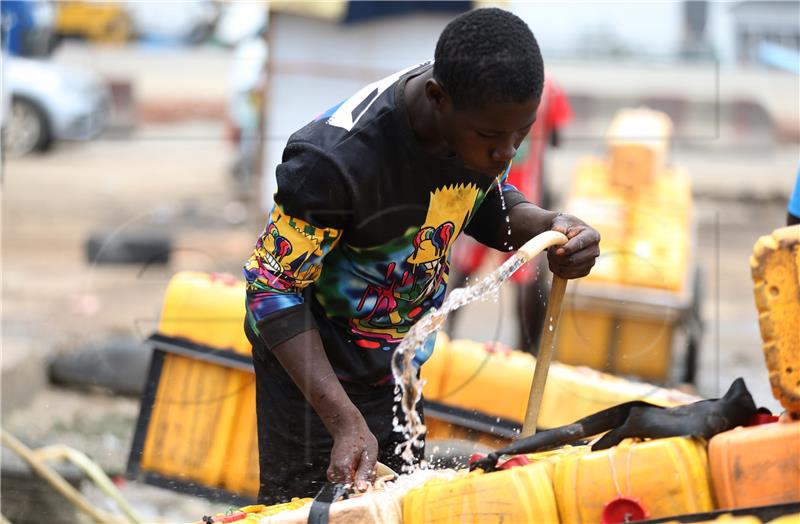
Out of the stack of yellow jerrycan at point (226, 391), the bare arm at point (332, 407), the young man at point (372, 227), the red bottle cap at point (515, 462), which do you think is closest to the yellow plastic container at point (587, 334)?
the stack of yellow jerrycan at point (226, 391)

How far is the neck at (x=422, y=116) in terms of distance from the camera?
2.32 metres

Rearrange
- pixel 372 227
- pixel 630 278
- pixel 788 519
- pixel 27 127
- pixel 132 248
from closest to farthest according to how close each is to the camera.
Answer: pixel 788 519 → pixel 372 227 → pixel 630 278 → pixel 132 248 → pixel 27 127

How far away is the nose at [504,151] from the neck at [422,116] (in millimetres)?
166

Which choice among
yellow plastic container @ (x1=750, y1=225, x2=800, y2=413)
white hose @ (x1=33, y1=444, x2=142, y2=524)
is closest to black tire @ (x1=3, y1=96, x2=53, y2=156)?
white hose @ (x1=33, y1=444, x2=142, y2=524)

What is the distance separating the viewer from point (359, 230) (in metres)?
2.42

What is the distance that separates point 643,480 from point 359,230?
2.68 ft

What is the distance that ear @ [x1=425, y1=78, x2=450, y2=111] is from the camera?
221 cm

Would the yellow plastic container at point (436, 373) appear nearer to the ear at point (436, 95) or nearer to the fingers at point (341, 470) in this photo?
the fingers at point (341, 470)

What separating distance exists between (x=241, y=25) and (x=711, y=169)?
5885mm

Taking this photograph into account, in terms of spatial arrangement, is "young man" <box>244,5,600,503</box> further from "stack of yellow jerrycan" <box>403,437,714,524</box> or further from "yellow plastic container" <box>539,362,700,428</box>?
"yellow plastic container" <box>539,362,700,428</box>

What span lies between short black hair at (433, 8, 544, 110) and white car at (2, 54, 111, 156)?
39.1ft

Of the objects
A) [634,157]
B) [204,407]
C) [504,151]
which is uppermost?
[504,151]

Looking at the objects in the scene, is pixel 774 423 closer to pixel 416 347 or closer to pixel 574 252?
pixel 574 252

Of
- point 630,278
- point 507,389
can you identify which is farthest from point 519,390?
point 630,278
